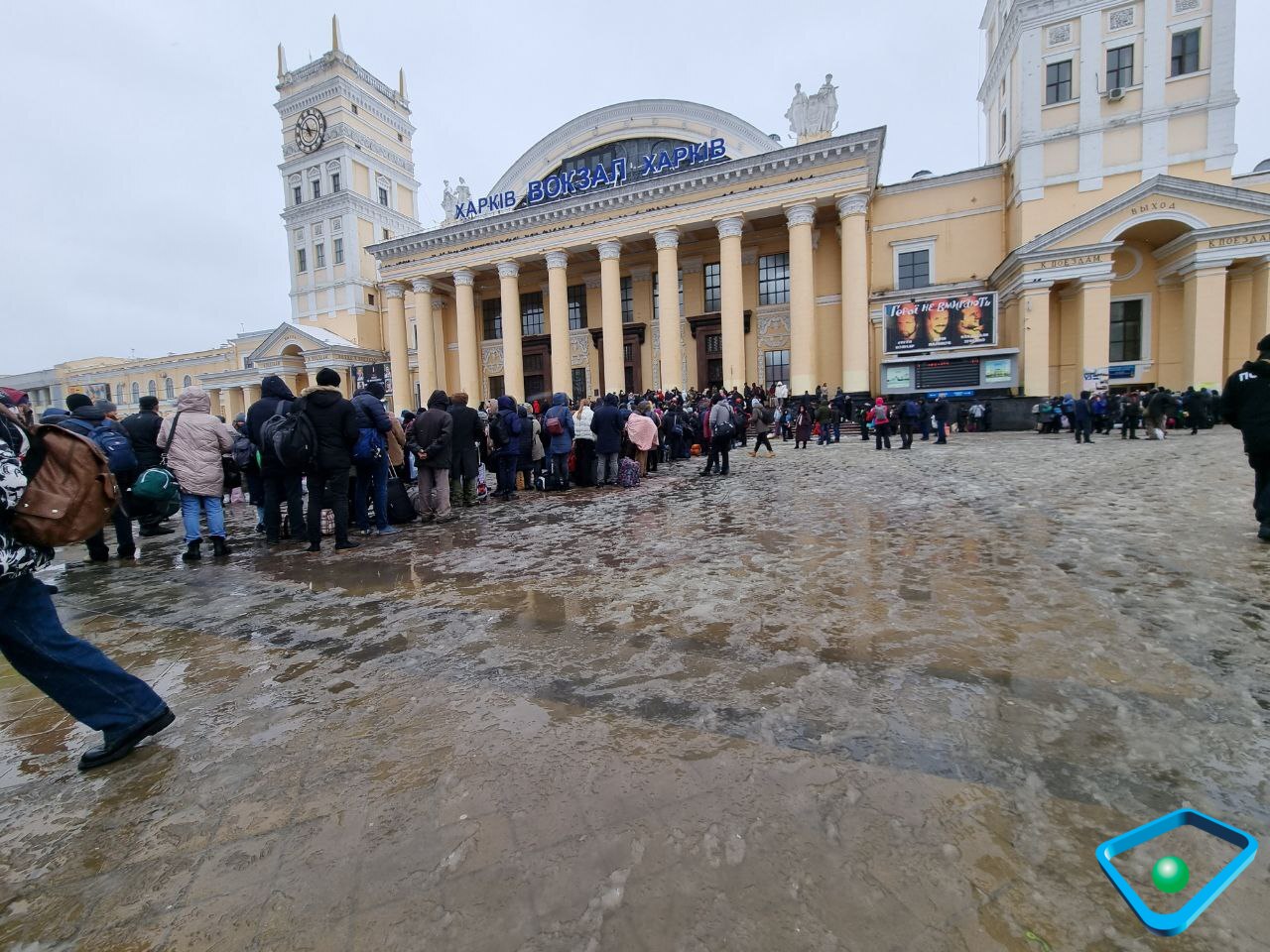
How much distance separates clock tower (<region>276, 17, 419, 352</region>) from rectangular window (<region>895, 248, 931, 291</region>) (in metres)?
35.2

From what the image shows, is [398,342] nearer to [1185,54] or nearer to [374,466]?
[374,466]

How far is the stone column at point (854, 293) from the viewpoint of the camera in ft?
78.5

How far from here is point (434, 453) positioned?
8188mm

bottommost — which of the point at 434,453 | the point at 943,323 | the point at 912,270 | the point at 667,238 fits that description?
the point at 434,453

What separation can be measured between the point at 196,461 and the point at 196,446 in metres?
0.17

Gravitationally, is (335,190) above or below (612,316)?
above

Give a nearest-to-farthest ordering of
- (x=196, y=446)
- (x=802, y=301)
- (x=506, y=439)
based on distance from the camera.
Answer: (x=196, y=446)
(x=506, y=439)
(x=802, y=301)

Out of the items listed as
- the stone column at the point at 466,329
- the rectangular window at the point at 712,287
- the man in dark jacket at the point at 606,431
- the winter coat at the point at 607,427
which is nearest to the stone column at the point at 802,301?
the rectangular window at the point at 712,287

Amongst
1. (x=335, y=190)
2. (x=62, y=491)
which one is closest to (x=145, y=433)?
(x=62, y=491)

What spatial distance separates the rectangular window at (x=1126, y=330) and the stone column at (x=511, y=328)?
27.0 meters

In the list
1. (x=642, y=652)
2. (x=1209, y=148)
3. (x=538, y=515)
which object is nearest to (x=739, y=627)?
(x=642, y=652)

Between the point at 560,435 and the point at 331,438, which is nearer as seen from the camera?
the point at 331,438

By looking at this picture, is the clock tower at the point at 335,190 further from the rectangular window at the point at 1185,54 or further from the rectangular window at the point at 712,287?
the rectangular window at the point at 1185,54

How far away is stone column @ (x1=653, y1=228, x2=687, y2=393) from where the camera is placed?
2666 centimetres
